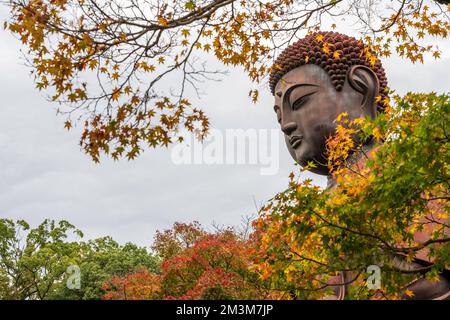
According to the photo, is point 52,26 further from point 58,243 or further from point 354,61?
point 58,243

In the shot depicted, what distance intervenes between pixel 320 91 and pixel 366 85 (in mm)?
702

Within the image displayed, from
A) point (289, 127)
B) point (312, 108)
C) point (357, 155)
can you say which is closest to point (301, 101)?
point (312, 108)

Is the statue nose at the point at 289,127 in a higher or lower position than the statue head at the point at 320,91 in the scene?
lower

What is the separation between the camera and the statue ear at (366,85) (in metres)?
8.79

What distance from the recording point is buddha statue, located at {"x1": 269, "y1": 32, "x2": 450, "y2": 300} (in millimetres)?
8586

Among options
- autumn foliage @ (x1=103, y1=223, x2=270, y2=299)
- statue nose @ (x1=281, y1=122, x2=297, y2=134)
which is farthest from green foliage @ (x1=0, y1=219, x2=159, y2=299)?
statue nose @ (x1=281, y1=122, x2=297, y2=134)

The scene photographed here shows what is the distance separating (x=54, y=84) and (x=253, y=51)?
2.59m

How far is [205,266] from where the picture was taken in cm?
1388

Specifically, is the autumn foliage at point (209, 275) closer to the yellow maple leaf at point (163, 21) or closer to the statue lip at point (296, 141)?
the statue lip at point (296, 141)

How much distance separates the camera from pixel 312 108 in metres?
8.62
